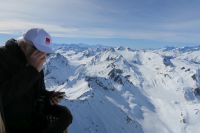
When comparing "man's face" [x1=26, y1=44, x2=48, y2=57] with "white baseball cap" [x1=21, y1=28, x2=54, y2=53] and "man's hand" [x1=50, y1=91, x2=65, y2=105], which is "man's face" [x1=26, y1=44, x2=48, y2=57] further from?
"man's hand" [x1=50, y1=91, x2=65, y2=105]

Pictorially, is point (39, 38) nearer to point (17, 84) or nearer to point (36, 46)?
point (36, 46)

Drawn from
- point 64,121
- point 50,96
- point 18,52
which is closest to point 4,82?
point 18,52

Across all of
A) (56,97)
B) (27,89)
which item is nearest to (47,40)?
(27,89)

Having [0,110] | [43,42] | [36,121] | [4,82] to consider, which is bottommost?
[36,121]

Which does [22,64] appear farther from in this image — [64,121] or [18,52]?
[64,121]

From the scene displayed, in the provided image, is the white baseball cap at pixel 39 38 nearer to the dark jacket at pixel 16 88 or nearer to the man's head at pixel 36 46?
the man's head at pixel 36 46

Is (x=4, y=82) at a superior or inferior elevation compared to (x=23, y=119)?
superior

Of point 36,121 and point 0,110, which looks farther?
point 36,121
